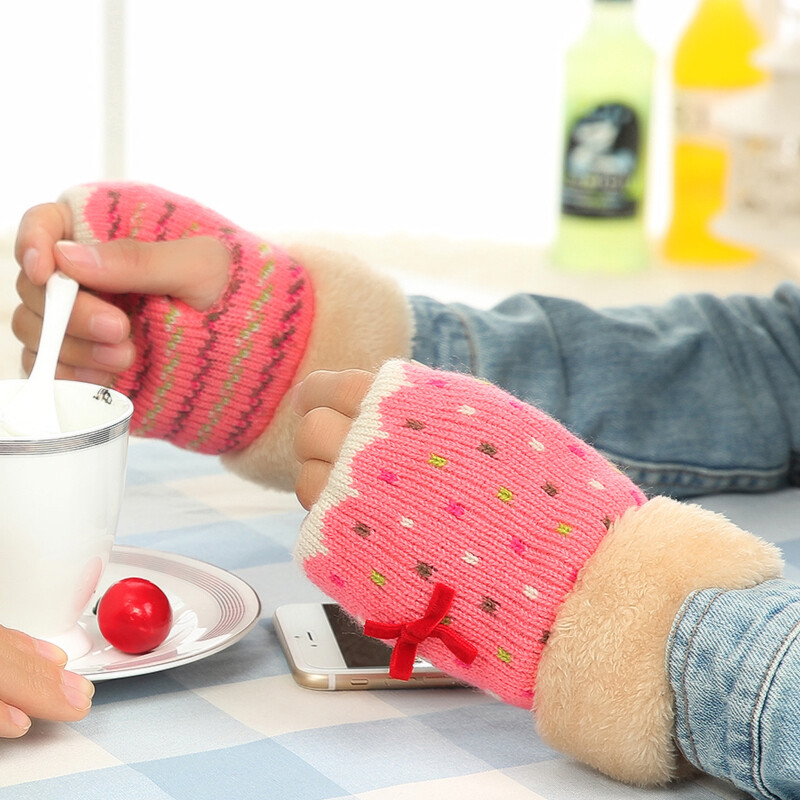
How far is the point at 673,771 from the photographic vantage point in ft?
1.39

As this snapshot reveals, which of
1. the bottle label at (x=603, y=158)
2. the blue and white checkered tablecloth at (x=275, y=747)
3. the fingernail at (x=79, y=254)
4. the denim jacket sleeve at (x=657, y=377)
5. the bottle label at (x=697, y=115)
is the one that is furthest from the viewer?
the bottle label at (x=697, y=115)

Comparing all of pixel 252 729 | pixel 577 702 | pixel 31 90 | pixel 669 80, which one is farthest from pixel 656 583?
pixel 669 80

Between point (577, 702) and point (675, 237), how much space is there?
1.27 metres

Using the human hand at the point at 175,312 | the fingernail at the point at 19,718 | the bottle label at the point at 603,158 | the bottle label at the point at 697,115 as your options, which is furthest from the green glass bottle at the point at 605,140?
the fingernail at the point at 19,718

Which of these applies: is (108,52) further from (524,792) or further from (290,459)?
(524,792)

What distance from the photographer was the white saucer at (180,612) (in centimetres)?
45

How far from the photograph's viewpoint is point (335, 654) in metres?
0.49

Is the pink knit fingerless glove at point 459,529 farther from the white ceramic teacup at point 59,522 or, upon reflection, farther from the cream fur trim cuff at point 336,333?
the cream fur trim cuff at point 336,333

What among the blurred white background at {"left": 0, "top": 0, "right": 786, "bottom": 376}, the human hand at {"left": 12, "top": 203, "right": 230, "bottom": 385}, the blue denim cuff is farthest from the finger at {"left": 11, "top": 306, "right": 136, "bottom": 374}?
the blurred white background at {"left": 0, "top": 0, "right": 786, "bottom": 376}

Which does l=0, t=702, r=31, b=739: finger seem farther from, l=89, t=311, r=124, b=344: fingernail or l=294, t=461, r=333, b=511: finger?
l=89, t=311, r=124, b=344: fingernail

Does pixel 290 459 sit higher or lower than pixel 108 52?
lower

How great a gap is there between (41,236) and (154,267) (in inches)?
2.2

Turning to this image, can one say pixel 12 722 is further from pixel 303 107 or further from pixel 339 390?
pixel 303 107

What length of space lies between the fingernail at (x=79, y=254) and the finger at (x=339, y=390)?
15 cm
